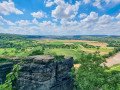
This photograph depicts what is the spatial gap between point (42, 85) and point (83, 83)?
13.3 meters

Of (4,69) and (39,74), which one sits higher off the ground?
(39,74)

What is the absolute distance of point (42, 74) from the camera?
65750 mm

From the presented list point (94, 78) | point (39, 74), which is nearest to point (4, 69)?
point (39, 74)

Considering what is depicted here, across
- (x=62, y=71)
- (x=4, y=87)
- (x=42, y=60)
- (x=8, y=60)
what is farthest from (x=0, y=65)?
(x=4, y=87)

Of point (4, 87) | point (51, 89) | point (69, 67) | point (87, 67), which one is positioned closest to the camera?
point (4, 87)

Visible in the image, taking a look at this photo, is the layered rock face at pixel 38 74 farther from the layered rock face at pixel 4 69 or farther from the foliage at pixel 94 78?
the foliage at pixel 94 78

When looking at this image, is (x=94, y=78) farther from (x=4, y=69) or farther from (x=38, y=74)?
(x=4, y=69)

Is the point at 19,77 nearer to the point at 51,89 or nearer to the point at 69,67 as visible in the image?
the point at 51,89

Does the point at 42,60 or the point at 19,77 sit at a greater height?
the point at 42,60

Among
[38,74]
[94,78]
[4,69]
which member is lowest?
[4,69]

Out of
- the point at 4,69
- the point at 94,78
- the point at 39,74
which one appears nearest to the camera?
the point at 94,78

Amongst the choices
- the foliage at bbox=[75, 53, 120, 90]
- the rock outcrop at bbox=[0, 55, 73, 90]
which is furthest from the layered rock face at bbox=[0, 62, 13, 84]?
the foliage at bbox=[75, 53, 120, 90]

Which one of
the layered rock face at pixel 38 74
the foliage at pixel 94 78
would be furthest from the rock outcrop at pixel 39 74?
the foliage at pixel 94 78

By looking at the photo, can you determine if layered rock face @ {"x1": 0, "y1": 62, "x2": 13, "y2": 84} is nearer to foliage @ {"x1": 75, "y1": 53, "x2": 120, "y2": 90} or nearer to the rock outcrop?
the rock outcrop
